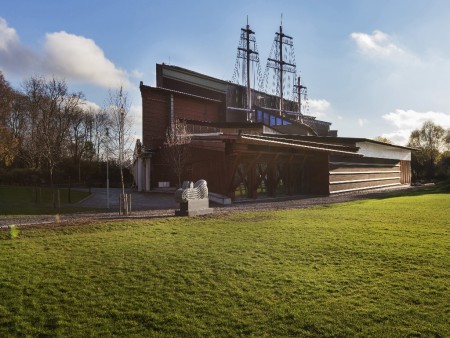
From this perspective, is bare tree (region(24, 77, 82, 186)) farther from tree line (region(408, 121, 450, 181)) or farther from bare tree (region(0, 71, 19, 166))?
tree line (region(408, 121, 450, 181))

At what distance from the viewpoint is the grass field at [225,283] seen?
184 inches

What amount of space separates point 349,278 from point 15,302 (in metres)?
5.78

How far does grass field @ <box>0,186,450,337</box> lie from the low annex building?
33.1 ft

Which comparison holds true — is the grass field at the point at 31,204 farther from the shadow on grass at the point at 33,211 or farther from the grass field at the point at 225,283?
the grass field at the point at 225,283

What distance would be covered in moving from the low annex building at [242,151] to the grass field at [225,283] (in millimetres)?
10095

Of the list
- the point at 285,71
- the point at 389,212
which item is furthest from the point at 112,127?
the point at 285,71

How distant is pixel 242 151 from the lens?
20125mm

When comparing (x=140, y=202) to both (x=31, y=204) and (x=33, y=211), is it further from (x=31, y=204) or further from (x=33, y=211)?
(x=31, y=204)

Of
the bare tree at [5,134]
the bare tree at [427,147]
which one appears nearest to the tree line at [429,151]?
the bare tree at [427,147]

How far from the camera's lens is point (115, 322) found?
4793 millimetres

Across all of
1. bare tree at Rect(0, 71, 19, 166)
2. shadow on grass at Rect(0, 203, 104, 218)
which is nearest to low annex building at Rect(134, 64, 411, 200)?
shadow on grass at Rect(0, 203, 104, 218)

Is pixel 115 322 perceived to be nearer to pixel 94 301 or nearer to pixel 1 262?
pixel 94 301

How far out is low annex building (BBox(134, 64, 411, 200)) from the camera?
21.7 m

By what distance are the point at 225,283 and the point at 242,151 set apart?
14406 mm
